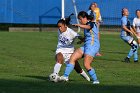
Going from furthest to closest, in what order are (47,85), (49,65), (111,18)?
(111,18) → (49,65) → (47,85)

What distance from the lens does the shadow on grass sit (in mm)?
10828

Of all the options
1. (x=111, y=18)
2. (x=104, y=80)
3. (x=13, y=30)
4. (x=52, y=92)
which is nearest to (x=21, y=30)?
(x=13, y=30)

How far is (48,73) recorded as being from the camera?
15.2 meters

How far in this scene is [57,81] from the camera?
508 inches

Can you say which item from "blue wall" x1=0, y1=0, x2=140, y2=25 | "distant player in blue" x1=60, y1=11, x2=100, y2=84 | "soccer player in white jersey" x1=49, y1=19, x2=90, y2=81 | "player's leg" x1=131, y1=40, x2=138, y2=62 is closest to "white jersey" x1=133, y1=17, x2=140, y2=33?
"player's leg" x1=131, y1=40, x2=138, y2=62

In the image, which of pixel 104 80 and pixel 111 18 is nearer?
pixel 104 80

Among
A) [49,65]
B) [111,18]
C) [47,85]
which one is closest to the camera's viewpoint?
[47,85]

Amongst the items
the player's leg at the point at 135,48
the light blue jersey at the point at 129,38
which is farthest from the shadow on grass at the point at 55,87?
the light blue jersey at the point at 129,38

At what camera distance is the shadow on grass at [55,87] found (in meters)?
10.8

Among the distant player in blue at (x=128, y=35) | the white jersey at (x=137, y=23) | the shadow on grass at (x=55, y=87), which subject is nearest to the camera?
the shadow on grass at (x=55, y=87)

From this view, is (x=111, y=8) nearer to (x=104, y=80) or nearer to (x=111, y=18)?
(x=111, y=18)

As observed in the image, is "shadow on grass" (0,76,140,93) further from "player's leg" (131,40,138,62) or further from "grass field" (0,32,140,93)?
"player's leg" (131,40,138,62)

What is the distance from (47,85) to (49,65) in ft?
18.4

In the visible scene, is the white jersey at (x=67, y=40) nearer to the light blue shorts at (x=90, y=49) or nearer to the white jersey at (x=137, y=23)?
the light blue shorts at (x=90, y=49)
